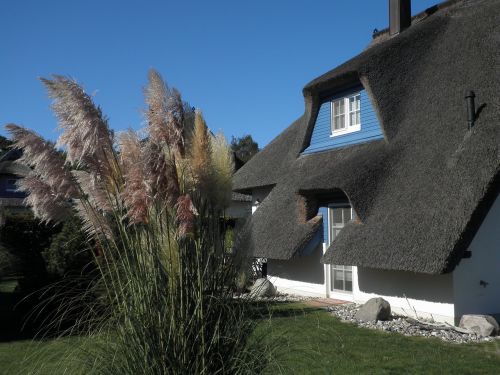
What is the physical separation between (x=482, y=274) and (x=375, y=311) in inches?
71.3

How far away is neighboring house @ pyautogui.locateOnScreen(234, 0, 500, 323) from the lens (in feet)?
25.1

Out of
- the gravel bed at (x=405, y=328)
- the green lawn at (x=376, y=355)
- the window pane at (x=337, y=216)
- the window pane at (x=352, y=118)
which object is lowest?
the green lawn at (x=376, y=355)

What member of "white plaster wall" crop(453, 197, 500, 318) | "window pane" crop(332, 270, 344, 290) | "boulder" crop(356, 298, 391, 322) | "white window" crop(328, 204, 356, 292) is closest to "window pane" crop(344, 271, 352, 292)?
"white window" crop(328, 204, 356, 292)

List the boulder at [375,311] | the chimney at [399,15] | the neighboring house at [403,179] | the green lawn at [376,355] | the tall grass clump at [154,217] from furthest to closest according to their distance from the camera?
the chimney at [399,15] → the boulder at [375,311] → the neighboring house at [403,179] → the green lawn at [376,355] → the tall grass clump at [154,217]

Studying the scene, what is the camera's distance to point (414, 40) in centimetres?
1131

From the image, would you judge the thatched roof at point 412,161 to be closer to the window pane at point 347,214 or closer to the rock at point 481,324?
the window pane at point 347,214

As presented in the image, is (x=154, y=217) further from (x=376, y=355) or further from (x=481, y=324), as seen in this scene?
(x=481, y=324)

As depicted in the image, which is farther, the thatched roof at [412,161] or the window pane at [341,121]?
the window pane at [341,121]

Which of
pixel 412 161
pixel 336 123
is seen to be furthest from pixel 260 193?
pixel 412 161

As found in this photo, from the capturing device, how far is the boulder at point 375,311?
819 centimetres

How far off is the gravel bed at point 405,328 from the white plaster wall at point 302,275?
2.05 m

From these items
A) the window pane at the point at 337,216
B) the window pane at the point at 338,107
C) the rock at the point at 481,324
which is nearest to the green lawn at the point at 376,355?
the rock at the point at 481,324

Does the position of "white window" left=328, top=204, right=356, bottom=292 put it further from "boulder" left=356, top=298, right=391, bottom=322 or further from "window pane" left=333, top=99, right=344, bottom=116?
"window pane" left=333, top=99, right=344, bottom=116

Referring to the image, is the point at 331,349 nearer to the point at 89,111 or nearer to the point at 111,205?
the point at 111,205
